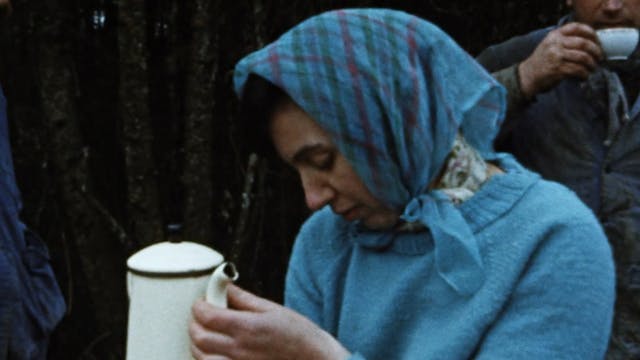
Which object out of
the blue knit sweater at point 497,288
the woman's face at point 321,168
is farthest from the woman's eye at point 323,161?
the blue knit sweater at point 497,288

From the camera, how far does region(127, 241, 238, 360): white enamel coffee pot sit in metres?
1.18

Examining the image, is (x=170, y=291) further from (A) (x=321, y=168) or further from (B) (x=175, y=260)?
(A) (x=321, y=168)

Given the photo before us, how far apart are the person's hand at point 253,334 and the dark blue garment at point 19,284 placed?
1.01 meters

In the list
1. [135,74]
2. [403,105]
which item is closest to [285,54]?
[403,105]

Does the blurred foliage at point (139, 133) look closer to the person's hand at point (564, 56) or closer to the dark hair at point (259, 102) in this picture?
the person's hand at point (564, 56)

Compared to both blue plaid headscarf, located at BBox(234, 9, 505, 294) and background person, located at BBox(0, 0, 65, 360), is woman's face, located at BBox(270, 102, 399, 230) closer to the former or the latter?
blue plaid headscarf, located at BBox(234, 9, 505, 294)

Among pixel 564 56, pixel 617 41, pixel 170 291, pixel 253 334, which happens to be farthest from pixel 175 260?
pixel 617 41

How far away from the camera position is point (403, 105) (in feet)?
4.18

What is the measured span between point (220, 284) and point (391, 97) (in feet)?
1.22

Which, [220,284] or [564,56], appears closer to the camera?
[220,284]

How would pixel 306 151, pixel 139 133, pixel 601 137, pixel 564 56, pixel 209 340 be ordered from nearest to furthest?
1. pixel 209 340
2. pixel 306 151
3. pixel 564 56
4. pixel 601 137
5. pixel 139 133

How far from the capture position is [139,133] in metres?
2.77

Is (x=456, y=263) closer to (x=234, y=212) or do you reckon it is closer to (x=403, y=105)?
(x=403, y=105)

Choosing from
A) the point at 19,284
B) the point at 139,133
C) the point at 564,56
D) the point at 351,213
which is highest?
the point at 564,56
